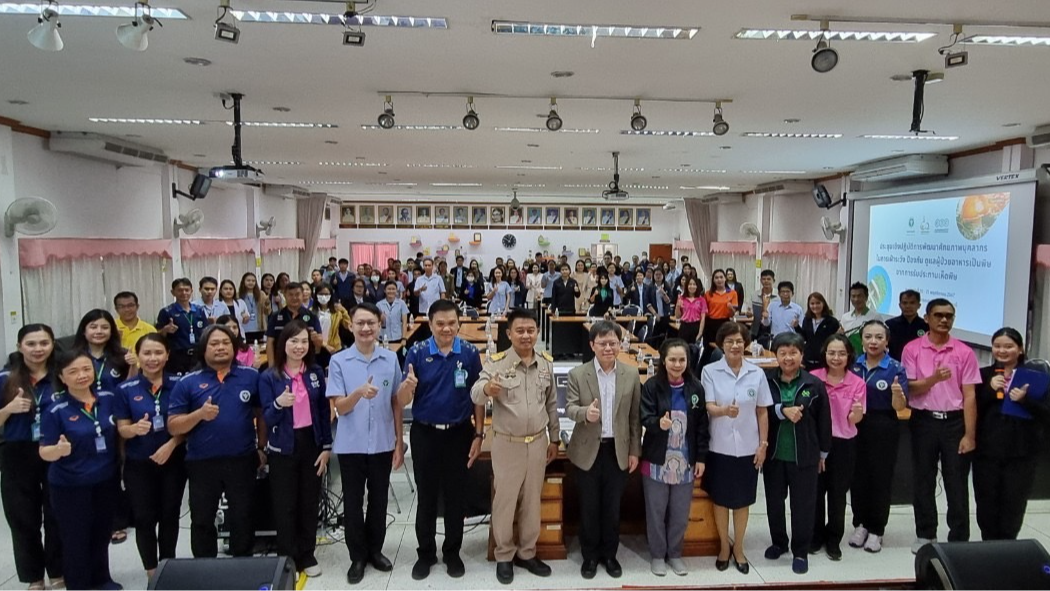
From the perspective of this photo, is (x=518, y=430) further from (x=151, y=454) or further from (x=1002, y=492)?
(x=1002, y=492)

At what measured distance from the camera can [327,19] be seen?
11.2 ft

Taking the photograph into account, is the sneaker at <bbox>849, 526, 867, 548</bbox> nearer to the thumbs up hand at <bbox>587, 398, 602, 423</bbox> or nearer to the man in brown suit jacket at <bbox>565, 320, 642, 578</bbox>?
the man in brown suit jacket at <bbox>565, 320, 642, 578</bbox>

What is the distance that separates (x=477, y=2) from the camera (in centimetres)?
313

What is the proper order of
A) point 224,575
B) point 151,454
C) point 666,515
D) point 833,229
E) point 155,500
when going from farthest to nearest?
point 833,229, point 666,515, point 155,500, point 151,454, point 224,575

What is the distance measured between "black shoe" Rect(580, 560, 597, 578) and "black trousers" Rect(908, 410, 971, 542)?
7.54ft

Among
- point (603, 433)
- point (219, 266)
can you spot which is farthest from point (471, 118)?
point (219, 266)

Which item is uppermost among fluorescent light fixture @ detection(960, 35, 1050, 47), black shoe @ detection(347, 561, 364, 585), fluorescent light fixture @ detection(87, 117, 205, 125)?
fluorescent light fixture @ detection(87, 117, 205, 125)

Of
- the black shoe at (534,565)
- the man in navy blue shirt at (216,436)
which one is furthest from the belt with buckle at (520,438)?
the man in navy blue shirt at (216,436)

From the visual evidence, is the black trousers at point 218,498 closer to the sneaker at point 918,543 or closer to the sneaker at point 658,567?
the sneaker at point 658,567

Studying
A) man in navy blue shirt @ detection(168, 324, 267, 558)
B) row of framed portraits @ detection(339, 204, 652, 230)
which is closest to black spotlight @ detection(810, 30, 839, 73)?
man in navy blue shirt @ detection(168, 324, 267, 558)

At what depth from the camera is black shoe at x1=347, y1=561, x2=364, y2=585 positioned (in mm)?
3535

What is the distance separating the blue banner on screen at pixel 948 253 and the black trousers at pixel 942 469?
4.22 metres

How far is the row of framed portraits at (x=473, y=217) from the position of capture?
766 inches

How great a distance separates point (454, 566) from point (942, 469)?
10.6 ft
